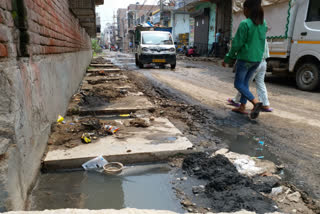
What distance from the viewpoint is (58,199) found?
206cm

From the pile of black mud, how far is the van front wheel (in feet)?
19.5

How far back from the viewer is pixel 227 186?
83.8 inches

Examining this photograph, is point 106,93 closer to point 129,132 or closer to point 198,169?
point 129,132

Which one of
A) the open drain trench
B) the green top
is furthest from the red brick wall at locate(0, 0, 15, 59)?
the green top

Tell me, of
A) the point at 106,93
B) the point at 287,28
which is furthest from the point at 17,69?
the point at 287,28

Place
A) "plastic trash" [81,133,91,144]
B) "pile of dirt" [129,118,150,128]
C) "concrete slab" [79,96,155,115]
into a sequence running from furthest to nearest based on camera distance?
"concrete slab" [79,96,155,115], "pile of dirt" [129,118,150,128], "plastic trash" [81,133,91,144]

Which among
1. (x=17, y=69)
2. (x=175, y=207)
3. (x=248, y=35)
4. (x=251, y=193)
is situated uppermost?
(x=248, y=35)

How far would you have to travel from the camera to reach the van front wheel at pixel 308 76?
696 cm

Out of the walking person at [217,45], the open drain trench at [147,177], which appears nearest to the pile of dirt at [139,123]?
the open drain trench at [147,177]

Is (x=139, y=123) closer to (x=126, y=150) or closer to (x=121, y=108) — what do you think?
(x=126, y=150)

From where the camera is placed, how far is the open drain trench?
6.54 ft

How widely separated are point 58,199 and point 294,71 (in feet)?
26.6

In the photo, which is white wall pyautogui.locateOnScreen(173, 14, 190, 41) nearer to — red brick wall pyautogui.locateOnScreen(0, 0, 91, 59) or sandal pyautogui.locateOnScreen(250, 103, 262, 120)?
sandal pyautogui.locateOnScreen(250, 103, 262, 120)

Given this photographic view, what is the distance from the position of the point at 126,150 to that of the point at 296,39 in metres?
7.09
